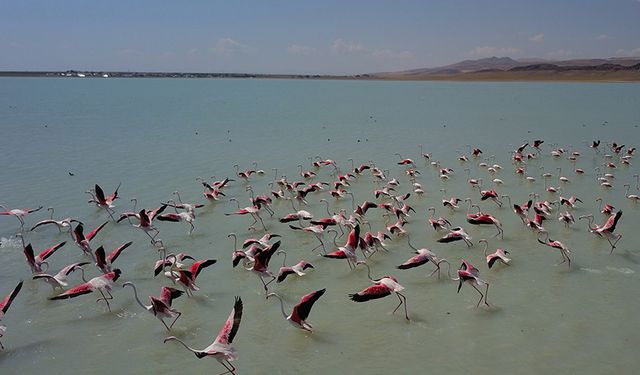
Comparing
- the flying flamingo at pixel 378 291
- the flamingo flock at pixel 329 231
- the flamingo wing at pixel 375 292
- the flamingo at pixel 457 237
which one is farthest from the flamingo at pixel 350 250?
the flamingo at pixel 457 237

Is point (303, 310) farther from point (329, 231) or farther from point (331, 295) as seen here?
point (329, 231)

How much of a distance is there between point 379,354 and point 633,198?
29.7 feet

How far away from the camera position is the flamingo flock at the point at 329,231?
693 cm

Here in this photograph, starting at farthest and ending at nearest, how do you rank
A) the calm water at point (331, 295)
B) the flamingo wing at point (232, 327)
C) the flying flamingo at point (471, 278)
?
1. the flying flamingo at point (471, 278)
2. the calm water at point (331, 295)
3. the flamingo wing at point (232, 327)

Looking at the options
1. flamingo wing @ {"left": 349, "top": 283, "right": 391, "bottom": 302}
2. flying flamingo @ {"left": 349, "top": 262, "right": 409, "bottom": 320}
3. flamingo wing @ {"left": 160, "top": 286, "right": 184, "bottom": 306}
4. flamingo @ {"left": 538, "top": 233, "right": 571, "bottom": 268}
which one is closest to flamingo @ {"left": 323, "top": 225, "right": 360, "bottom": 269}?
flying flamingo @ {"left": 349, "top": 262, "right": 409, "bottom": 320}

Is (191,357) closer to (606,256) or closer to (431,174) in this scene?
(606,256)

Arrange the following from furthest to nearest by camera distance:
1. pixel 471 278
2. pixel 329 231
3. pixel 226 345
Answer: pixel 329 231, pixel 471 278, pixel 226 345

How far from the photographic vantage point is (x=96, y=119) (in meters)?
31.7

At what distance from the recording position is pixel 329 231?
9.55m

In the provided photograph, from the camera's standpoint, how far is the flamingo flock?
Result: 693cm

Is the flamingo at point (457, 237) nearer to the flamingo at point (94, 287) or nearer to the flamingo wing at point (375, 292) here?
the flamingo wing at point (375, 292)

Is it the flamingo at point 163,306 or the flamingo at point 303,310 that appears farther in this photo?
the flamingo at point 163,306

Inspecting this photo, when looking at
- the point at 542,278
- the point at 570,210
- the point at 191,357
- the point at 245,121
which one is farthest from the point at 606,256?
the point at 245,121

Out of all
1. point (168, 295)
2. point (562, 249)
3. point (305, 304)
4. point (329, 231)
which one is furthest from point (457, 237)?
point (168, 295)
